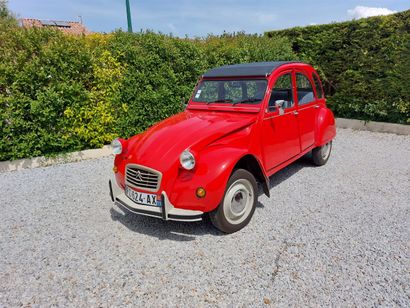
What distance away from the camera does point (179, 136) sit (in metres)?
3.39

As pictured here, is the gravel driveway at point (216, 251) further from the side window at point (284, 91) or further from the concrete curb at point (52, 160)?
the side window at point (284, 91)

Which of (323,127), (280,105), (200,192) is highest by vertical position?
(280,105)

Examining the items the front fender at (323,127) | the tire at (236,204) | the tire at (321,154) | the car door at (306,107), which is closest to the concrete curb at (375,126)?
the tire at (321,154)

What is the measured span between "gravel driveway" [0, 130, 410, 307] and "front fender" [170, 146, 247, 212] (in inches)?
21.3

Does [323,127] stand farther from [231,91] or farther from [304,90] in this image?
[231,91]

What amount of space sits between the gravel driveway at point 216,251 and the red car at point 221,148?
0.41m

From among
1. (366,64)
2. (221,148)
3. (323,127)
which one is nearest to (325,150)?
(323,127)

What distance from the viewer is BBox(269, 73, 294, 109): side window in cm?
425

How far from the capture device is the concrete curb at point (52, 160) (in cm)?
563

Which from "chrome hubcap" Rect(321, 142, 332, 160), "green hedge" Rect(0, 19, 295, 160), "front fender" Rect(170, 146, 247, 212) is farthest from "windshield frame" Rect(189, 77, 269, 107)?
"green hedge" Rect(0, 19, 295, 160)

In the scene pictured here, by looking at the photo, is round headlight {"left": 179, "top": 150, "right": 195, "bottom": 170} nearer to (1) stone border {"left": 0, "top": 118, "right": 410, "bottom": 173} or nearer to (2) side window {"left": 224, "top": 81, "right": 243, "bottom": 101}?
(2) side window {"left": 224, "top": 81, "right": 243, "bottom": 101}

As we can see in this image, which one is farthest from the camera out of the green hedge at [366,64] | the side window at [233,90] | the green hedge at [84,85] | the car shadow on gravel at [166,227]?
the green hedge at [366,64]

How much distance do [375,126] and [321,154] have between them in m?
4.10

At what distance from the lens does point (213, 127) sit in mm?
3486
